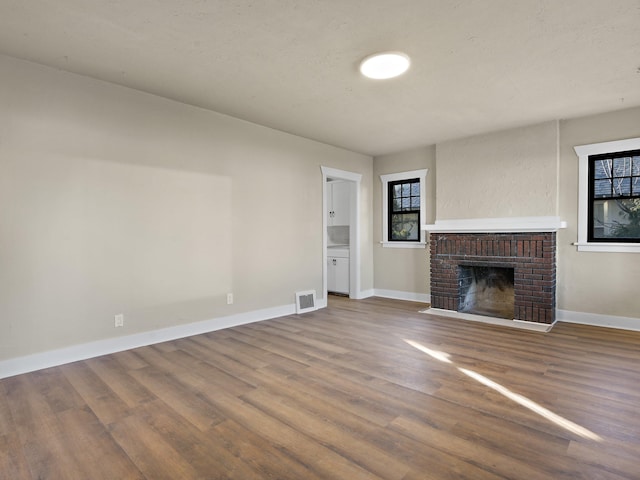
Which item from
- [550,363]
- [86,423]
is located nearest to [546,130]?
[550,363]

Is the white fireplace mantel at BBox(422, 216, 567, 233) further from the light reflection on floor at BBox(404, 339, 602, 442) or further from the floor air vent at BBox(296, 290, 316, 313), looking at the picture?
the light reflection on floor at BBox(404, 339, 602, 442)

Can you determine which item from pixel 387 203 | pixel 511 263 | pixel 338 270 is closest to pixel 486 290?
pixel 511 263

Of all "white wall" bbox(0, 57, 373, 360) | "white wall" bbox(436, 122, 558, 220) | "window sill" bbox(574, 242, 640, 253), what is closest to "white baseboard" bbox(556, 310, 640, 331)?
"window sill" bbox(574, 242, 640, 253)

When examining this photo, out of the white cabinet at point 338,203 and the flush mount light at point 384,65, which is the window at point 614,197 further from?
the white cabinet at point 338,203

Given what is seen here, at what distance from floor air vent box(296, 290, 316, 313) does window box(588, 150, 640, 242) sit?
3698 mm

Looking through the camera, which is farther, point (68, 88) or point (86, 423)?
point (68, 88)

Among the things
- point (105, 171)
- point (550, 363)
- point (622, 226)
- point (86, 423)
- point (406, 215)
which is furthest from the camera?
point (406, 215)

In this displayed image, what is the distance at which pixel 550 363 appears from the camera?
3.09m

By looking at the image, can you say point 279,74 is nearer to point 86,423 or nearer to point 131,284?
point 131,284

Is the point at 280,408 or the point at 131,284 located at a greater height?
the point at 131,284

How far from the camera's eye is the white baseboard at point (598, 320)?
4.14m

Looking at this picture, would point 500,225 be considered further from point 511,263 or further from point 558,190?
point 558,190

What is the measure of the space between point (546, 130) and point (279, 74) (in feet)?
11.5

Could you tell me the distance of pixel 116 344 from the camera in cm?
341
